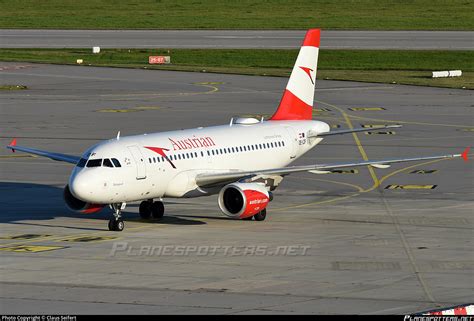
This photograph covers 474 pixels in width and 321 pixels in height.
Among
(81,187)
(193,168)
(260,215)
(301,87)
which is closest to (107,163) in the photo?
(81,187)

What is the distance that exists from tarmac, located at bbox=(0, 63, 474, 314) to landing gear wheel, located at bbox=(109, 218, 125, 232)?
438 mm

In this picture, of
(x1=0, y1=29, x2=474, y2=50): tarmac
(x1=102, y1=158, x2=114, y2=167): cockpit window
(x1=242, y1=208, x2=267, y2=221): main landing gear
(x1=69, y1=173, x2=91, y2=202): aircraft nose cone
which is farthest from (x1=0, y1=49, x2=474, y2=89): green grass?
(x1=69, y1=173, x2=91, y2=202): aircraft nose cone

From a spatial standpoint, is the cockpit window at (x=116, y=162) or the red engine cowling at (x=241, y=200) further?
the red engine cowling at (x=241, y=200)

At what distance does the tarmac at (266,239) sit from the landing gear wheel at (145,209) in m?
0.44

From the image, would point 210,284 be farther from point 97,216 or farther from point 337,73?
point 337,73

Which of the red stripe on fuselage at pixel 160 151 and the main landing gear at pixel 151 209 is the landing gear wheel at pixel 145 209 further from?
the red stripe on fuselage at pixel 160 151

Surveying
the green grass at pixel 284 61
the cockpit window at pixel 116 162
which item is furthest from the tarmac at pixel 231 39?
the cockpit window at pixel 116 162

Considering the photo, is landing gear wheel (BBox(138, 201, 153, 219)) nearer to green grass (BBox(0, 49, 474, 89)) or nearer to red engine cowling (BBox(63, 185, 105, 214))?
red engine cowling (BBox(63, 185, 105, 214))

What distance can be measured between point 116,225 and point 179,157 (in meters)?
4.58

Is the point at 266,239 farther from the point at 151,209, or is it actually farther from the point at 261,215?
the point at 151,209

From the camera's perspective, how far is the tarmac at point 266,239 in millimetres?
38312

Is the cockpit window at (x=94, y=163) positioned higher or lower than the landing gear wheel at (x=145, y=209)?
lower

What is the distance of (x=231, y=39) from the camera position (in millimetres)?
174625

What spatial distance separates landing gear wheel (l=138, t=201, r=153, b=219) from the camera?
55938 millimetres
